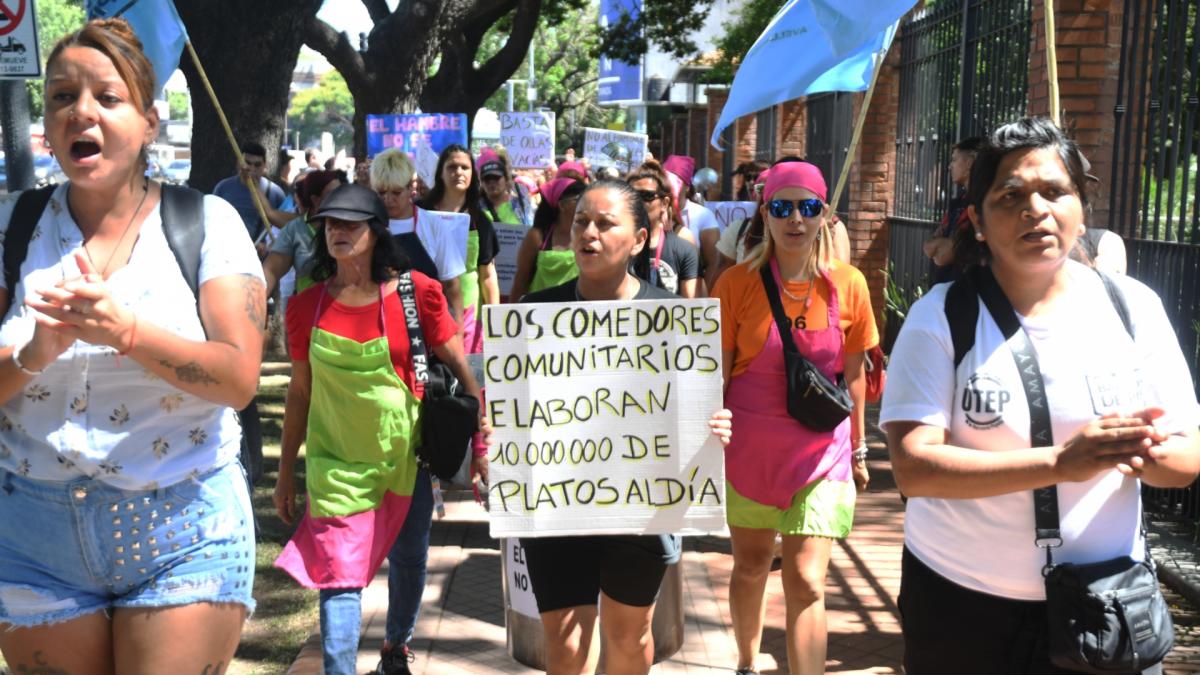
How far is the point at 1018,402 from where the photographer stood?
2.79 metres

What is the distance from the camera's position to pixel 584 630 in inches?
163

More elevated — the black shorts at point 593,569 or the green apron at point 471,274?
the green apron at point 471,274

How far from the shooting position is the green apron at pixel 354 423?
4777mm

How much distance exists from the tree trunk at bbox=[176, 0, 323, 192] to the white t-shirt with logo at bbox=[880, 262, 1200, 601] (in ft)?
36.6

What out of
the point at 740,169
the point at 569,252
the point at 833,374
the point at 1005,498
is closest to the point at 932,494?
the point at 1005,498

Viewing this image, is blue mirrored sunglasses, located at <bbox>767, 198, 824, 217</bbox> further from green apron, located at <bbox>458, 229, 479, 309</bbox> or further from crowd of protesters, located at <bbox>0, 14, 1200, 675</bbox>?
green apron, located at <bbox>458, 229, 479, 309</bbox>

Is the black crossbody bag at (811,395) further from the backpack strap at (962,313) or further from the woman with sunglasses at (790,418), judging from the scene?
the backpack strap at (962,313)

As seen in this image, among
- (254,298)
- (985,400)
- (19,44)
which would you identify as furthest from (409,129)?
(985,400)

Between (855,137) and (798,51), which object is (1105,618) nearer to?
(855,137)

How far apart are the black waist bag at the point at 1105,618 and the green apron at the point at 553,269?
13.9 ft

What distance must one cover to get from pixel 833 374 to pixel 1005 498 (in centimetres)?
206

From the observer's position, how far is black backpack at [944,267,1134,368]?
9.38 ft

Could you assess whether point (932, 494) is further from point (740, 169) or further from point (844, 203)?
point (844, 203)

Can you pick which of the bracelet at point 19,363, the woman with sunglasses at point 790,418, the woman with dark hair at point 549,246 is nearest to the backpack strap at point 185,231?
the bracelet at point 19,363
